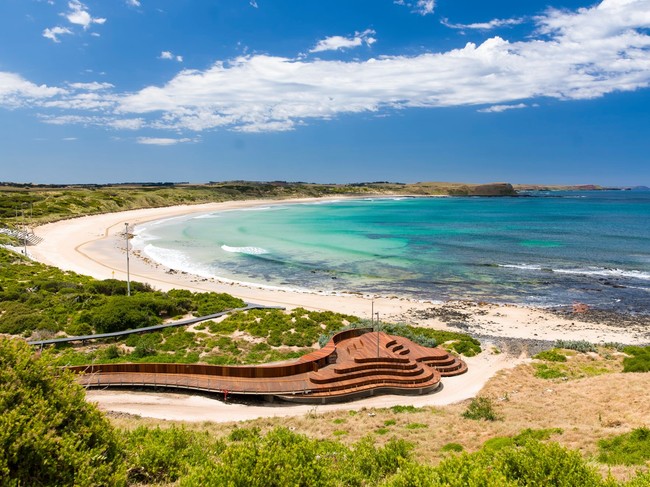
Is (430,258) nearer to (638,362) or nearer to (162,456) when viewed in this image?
(638,362)

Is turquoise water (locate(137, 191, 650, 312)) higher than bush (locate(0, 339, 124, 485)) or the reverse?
the reverse

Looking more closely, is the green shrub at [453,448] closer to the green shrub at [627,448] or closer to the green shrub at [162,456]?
the green shrub at [627,448]

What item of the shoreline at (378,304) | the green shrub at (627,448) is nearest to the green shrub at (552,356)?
the shoreline at (378,304)

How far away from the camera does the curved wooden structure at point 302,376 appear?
824 inches

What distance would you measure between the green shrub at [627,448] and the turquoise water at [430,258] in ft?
→ 97.0

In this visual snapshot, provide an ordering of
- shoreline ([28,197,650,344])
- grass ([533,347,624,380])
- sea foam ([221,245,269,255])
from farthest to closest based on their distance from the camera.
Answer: sea foam ([221,245,269,255])
shoreline ([28,197,650,344])
grass ([533,347,624,380])

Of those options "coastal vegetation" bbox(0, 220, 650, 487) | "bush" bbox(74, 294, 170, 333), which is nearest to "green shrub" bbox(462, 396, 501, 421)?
"coastal vegetation" bbox(0, 220, 650, 487)

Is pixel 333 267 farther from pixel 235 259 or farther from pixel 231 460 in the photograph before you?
pixel 231 460

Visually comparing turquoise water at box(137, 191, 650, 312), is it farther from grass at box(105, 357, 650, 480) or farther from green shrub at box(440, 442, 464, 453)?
green shrub at box(440, 442, 464, 453)

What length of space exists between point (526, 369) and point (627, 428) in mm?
10394

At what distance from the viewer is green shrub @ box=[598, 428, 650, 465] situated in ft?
41.2

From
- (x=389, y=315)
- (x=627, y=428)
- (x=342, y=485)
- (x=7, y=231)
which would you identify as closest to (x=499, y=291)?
(x=389, y=315)

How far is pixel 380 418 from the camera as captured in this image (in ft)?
61.3

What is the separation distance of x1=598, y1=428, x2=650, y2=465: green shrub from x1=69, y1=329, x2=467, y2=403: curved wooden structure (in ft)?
31.1
